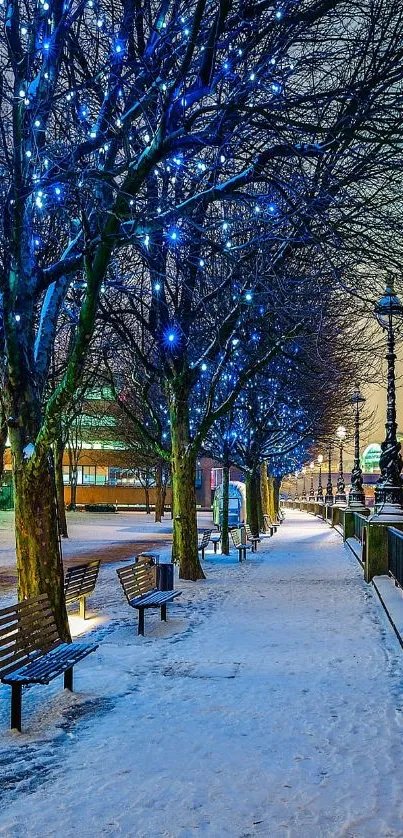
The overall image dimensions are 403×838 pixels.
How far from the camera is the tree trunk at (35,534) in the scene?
9195mm

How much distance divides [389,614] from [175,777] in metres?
6.89

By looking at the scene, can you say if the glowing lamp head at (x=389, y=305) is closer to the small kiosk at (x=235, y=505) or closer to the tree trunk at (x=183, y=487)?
the tree trunk at (x=183, y=487)

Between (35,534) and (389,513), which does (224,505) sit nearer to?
(389,513)

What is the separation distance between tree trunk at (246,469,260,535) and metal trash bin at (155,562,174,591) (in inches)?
741

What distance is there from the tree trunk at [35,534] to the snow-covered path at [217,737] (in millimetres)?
1102

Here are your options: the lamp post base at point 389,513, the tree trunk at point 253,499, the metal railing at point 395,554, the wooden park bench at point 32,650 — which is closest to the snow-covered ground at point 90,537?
the tree trunk at point 253,499

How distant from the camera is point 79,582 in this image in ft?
39.3

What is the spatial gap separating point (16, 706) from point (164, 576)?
23.2ft

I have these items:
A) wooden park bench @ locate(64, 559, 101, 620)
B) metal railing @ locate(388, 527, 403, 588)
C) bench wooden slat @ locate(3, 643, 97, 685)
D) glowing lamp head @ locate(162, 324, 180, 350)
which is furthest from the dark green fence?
bench wooden slat @ locate(3, 643, 97, 685)

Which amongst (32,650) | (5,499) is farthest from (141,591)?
(5,499)

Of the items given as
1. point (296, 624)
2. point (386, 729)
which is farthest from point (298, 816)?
point (296, 624)

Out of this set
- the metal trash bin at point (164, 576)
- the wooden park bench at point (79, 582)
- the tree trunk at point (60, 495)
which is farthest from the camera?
Result: the tree trunk at point (60, 495)

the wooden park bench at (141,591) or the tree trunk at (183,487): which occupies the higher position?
the tree trunk at (183,487)

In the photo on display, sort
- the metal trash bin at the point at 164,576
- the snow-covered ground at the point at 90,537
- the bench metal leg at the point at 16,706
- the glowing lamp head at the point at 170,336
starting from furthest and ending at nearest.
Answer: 1. the snow-covered ground at the point at 90,537
2. the glowing lamp head at the point at 170,336
3. the metal trash bin at the point at 164,576
4. the bench metal leg at the point at 16,706
